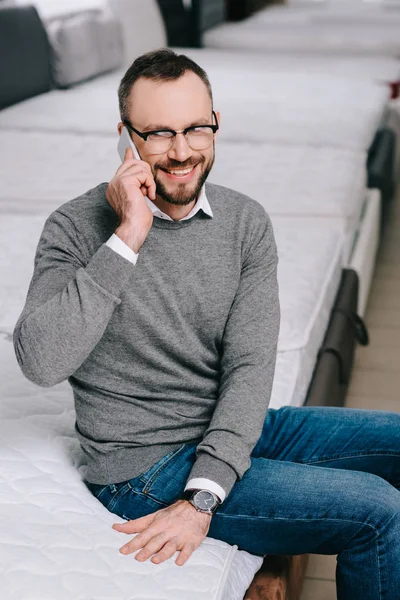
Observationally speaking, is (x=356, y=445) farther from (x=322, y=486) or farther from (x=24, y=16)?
(x=24, y=16)

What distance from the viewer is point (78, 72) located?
3.95 meters

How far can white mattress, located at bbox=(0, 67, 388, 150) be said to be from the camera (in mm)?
3170

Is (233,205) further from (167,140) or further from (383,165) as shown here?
(383,165)

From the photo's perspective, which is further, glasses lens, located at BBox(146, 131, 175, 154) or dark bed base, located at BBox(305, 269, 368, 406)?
dark bed base, located at BBox(305, 269, 368, 406)

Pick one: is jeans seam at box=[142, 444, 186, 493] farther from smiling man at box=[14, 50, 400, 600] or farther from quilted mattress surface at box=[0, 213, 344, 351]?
quilted mattress surface at box=[0, 213, 344, 351]

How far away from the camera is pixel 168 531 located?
104 cm

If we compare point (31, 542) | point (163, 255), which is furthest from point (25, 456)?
point (163, 255)

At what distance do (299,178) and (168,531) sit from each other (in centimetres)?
179

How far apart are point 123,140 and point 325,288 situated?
939 mm

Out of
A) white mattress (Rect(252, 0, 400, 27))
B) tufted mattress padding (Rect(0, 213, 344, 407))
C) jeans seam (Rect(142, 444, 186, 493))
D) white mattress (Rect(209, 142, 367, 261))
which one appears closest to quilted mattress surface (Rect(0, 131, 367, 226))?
white mattress (Rect(209, 142, 367, 261))

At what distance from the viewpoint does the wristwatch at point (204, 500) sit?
41.9 inches

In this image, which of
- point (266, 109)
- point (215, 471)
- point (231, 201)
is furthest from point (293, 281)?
point (266, 109)

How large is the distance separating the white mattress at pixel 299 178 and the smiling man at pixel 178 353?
1.18 meters

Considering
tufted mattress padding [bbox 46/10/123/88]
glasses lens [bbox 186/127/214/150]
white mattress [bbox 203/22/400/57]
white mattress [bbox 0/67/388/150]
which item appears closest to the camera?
glasses lens [bbox 186/127/214/150]
